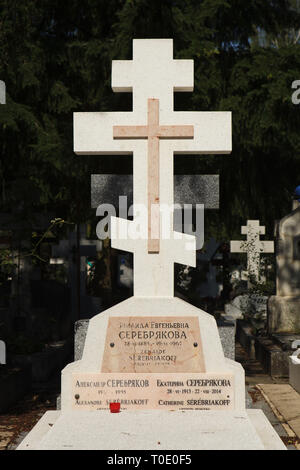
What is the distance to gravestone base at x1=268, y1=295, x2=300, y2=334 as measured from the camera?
11.8 m

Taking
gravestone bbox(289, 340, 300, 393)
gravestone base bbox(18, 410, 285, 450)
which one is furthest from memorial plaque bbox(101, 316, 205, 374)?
gravestone bbox(289, 340, 300, 393)

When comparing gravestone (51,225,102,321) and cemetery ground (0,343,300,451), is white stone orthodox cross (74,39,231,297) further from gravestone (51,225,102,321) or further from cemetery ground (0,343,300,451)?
gravestone (51,225,102,321)

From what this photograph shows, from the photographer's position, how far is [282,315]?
1185 cm

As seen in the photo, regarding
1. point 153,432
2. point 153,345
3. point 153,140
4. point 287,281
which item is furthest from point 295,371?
point 153,432

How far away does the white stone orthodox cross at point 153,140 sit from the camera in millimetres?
5512

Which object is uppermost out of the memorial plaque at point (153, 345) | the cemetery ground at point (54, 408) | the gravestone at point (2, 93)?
the gravestone at point (2, 93)

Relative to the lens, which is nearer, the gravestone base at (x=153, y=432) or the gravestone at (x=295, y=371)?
the gravestone base at (x=153, y=432)

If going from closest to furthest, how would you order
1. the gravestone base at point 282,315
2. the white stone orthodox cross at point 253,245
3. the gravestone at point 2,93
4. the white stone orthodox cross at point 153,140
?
the white stone orthodox cross at point 153,140
the gravestone at point 2,93
the gravestone base at point 282,315
the white stone orthodox cross at point 253,245

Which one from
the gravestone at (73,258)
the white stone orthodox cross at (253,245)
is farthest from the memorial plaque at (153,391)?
the gravestone at (73,258)

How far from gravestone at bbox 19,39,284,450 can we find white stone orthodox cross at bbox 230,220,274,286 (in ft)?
29.0

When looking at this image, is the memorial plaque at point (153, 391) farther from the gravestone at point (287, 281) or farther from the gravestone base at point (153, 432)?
the gravestone at point (287, 281)

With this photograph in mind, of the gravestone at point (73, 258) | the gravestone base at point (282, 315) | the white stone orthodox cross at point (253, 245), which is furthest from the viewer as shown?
the gravestone at point (73, 258)

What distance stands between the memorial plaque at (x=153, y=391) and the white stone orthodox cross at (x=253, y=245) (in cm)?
923

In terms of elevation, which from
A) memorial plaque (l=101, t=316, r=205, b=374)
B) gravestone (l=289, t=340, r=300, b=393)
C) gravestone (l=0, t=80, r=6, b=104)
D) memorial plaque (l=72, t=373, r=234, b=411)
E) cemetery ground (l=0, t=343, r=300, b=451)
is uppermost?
gravestone (l=0, t=80, r=6, b=104)
